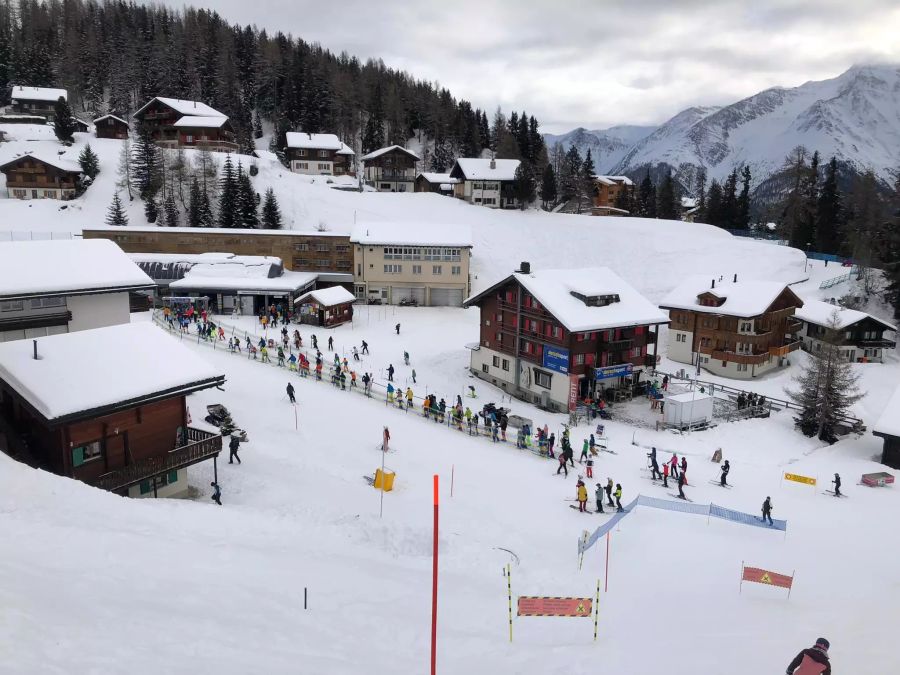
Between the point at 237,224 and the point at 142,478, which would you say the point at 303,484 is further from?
the point at 237,224

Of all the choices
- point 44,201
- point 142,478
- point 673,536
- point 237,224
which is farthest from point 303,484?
point 44,201

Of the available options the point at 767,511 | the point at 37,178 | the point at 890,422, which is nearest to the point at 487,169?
the point at 37,178

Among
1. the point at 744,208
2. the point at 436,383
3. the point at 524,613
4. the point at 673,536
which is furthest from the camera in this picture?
the point at 744,208

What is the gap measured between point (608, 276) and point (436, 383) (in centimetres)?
1267

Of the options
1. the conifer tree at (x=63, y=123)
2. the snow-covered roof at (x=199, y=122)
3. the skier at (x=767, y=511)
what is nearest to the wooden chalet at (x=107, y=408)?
the skier at (x=767, y=511)

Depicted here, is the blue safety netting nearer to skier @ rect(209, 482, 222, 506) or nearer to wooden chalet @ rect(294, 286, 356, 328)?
skier @ rect(209, 482, 222, 506)

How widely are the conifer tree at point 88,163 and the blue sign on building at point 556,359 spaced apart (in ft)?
210

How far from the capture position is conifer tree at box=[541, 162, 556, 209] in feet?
286

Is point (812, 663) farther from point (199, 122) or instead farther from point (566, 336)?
point (199, 122)

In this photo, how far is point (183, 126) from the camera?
83.6 m

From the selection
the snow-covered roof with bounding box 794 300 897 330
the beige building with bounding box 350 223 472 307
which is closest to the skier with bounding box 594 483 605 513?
the snow-covered roof with bounding box 794 300 897 330

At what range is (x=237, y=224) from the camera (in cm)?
6625

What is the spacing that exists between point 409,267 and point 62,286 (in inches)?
1315

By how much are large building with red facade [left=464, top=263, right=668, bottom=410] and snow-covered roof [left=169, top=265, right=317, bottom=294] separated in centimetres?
1878
